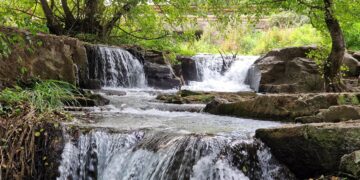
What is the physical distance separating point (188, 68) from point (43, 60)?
26.2ft

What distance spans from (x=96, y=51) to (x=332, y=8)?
6.08 meters

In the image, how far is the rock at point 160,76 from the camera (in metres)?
12.7

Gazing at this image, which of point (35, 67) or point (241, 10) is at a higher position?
point (241, 10)

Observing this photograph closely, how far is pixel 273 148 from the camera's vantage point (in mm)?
4695

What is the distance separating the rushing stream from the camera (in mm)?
4480

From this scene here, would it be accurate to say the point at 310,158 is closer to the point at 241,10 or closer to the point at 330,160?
the point at 330,160

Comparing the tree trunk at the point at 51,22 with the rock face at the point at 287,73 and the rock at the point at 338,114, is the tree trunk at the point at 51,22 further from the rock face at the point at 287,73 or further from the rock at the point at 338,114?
the rock at the point at 338,114

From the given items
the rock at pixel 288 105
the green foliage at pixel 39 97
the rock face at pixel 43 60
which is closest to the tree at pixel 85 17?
the rock face at pixel 43 60

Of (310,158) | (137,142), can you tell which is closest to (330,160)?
(310,158)

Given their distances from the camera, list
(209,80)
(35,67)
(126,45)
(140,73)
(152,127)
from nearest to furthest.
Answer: (152,127), (35,67), (140,73), (126,45), (209,80)

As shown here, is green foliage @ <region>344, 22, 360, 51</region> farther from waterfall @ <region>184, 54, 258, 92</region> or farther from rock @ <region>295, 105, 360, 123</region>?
rock @ <region>295, 105, 360, 123</region>

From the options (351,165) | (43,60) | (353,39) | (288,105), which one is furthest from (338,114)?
(353,39)

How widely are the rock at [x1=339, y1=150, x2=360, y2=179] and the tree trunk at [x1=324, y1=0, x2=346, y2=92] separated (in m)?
5.47

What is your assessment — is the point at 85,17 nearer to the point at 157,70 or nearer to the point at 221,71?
the point at 157,70
